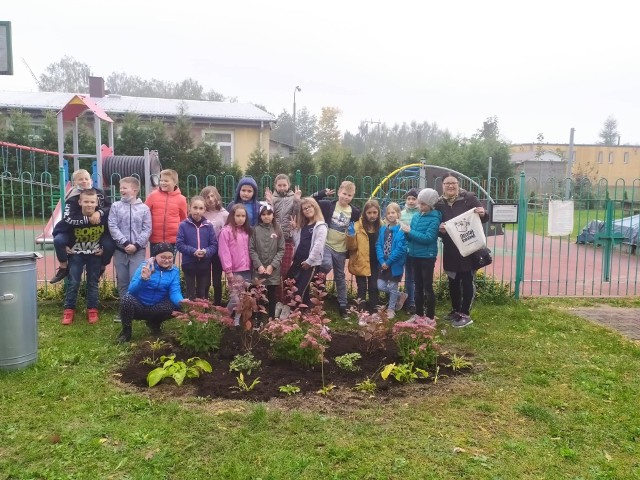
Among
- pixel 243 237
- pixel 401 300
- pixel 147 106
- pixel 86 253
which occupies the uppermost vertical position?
pixel 147 106

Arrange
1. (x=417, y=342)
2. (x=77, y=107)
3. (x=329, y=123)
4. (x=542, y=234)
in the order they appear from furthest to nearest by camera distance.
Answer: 1. (x=329, y=123)
2. (x=77, y=107)
3. (x=542, y=234)
4. (x=417, y=342)

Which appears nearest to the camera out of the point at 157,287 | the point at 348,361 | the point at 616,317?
the point at 348,361

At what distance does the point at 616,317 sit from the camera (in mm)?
7219

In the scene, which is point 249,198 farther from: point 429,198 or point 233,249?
point 429,198

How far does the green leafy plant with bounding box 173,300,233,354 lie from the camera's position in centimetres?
495

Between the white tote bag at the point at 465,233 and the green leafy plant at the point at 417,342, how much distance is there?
145 centimetres

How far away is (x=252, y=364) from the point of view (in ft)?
15.5

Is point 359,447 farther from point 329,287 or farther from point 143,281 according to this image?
point 329,287

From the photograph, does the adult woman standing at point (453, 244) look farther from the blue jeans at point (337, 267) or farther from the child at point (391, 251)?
the blue jeans at point (337, 267)

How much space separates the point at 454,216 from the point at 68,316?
15.3ft

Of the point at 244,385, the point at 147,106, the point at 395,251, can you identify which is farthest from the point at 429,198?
the point at 147,106

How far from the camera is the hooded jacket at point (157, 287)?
5.41 m

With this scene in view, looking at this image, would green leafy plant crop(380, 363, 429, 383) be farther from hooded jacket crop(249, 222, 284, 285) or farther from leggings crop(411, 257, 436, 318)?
hooded jacket crop(249, 222, 284, 285)

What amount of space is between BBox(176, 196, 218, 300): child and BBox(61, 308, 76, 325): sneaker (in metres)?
1.48
